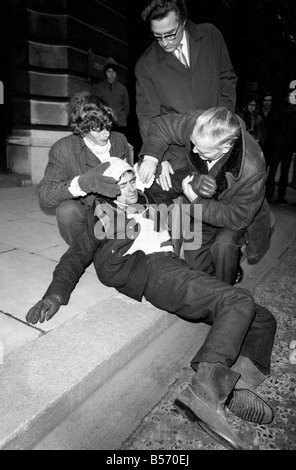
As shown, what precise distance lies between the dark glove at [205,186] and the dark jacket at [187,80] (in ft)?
1.79

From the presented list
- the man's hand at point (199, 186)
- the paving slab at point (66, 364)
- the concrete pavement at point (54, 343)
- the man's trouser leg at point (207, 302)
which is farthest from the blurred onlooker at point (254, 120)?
the paving slab at point (66, 364)

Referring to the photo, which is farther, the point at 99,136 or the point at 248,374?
the point at 99,136

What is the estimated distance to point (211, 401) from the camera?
1.62 metres

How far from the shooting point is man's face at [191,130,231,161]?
84.6 inches

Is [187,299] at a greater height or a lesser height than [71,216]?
lesser

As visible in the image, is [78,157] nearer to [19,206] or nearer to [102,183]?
[102,183]

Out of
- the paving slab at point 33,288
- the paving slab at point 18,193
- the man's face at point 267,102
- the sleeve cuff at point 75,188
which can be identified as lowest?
the paving slab at point 33,288

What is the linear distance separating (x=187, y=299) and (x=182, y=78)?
5.71 ft

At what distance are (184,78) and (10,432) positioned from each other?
100 inches

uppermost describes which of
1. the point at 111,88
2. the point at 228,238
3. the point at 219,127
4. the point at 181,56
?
the point at 111,88

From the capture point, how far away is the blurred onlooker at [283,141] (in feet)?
21.3

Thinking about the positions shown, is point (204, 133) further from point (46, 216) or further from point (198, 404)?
point (46, 216)

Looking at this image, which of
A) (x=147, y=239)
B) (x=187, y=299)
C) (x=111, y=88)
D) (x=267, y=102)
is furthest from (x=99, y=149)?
(x=267, y=102)

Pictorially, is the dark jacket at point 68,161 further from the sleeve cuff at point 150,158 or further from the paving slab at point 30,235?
the paving slab at point 30,235
